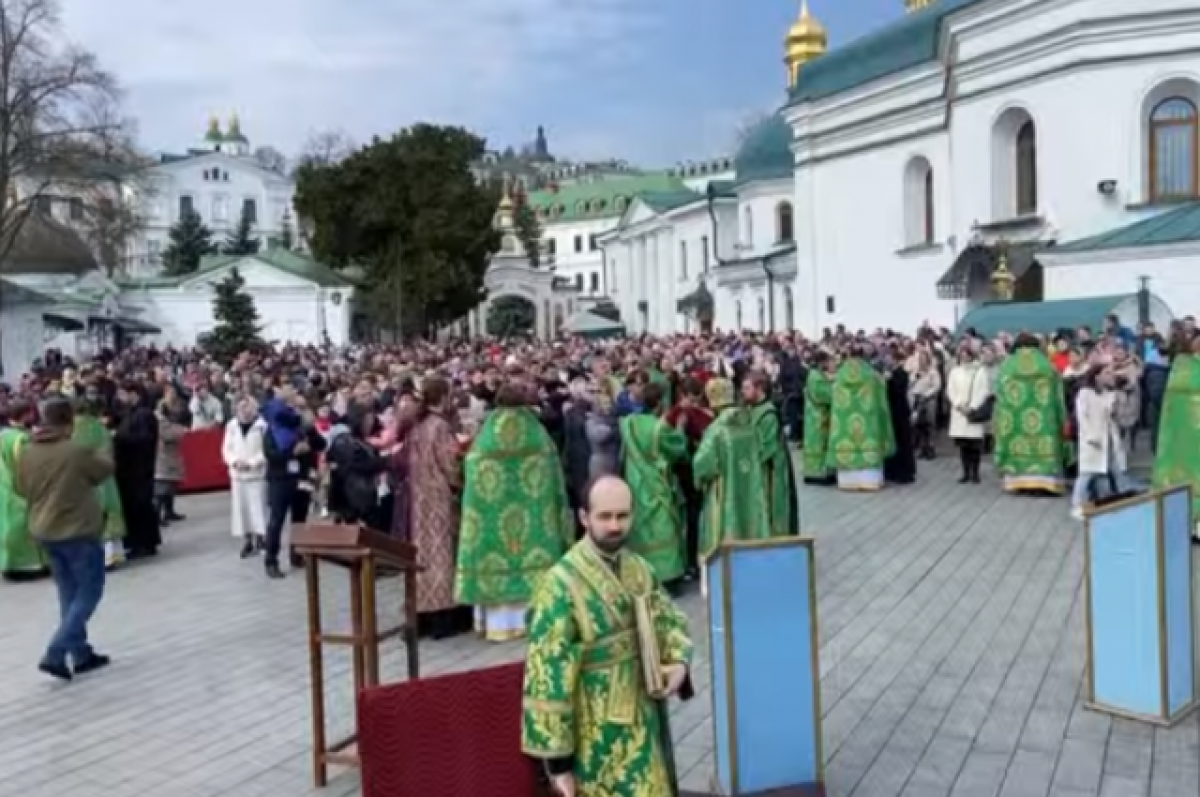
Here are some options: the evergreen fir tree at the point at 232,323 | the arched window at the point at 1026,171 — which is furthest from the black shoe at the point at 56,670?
the evergreen fir tree at the point at 232,323

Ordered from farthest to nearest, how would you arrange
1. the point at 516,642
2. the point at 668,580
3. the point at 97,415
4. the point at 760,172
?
the point at 760,172 → the point at 97,415 → the point at 668,580 → the point at 516,642

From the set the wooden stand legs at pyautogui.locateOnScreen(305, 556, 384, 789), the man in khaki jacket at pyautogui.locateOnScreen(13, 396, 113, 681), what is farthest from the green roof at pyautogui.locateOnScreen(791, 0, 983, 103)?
the wooden stand legs at pyautogui.locateOnScreen(305, 556, 384, 789)

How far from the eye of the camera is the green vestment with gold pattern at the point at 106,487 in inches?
457

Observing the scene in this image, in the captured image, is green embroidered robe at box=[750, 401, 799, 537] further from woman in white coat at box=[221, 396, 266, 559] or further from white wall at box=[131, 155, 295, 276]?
white wall at box=[131, 155, 295, 276]

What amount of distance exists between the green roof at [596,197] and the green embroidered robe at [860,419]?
3678 inches

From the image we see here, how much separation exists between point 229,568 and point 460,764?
25.8 feet

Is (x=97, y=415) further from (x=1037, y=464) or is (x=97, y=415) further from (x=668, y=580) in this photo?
(x=1037, y=464)

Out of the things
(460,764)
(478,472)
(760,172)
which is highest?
(760,172)

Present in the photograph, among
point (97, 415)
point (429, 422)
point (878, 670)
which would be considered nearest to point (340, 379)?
point (97, 415)

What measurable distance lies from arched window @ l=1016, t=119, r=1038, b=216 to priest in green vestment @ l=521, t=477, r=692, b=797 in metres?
26.8

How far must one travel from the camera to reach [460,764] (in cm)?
507

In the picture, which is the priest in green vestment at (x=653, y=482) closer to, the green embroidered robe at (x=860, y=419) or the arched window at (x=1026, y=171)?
the green embroidered robe at (x=860, y=419)

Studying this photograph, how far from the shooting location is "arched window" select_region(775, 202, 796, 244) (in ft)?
164

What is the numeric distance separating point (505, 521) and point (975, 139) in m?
24.0
